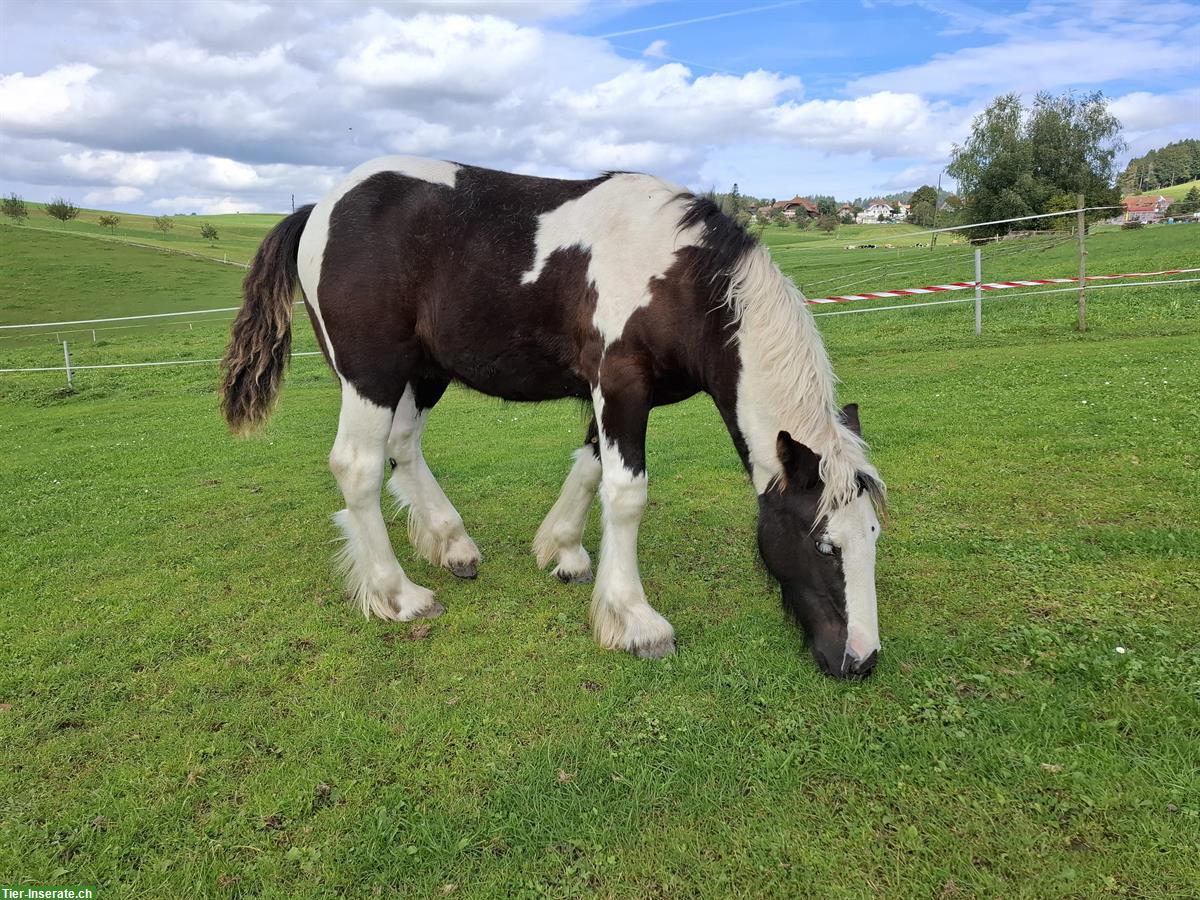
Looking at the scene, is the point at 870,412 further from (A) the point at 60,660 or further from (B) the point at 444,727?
(A) the point at 60,660

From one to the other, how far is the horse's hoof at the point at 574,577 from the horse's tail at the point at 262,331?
232 cm

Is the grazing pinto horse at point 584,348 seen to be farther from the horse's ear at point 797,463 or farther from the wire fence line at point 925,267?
the wire fence line at point 925,267

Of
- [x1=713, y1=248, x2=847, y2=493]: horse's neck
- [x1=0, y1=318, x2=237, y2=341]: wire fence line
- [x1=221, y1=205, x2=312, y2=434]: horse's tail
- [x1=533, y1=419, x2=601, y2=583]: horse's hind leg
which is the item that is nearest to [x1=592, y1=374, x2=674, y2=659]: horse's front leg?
[x1=713, y1=248, x2=847, y2=493]: horse's neck

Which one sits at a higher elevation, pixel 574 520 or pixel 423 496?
pixel 423 496

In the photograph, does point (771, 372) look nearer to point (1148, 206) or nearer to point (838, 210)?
point (1148, 206)

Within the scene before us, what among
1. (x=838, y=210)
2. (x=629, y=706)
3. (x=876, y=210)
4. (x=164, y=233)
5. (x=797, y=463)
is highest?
(x=876, y=210)

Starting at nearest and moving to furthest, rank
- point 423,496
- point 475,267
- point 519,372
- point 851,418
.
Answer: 1. point 851,418
2. point 475,267
3. point 519,372
4. point 423,496

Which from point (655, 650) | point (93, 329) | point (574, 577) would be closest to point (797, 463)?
point (655, 650)

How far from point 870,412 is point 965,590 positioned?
510 centimetres

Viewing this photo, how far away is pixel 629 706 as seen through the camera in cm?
333

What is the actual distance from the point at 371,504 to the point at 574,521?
1.33m

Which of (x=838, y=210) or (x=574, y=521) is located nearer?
(x=574, y=521)

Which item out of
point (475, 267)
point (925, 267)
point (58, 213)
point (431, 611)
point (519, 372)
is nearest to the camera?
point (475, 267)

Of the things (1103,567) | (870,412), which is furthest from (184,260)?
(1103,567)
